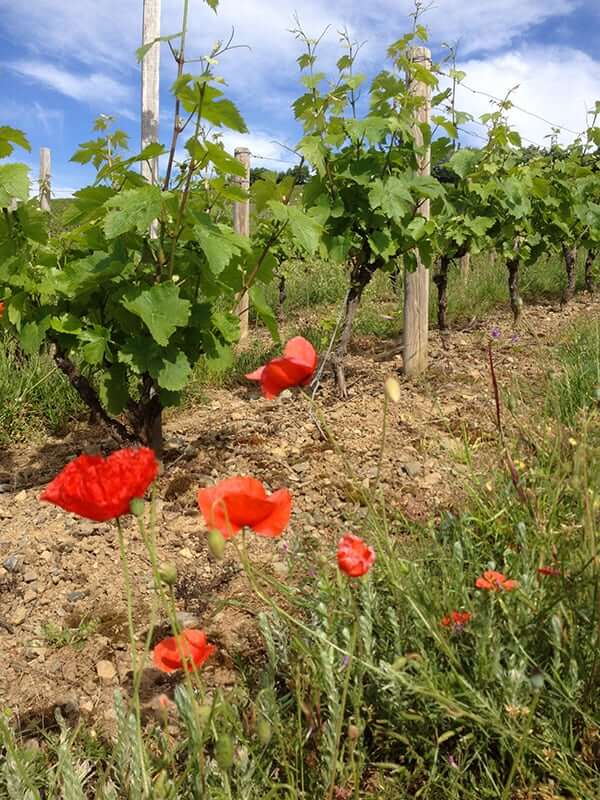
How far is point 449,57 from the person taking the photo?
424 centimetres

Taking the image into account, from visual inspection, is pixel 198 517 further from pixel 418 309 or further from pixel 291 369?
pixel 418 309

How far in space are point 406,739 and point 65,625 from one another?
1.17 metres

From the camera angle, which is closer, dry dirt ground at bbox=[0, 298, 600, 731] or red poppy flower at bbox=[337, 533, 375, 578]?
red poppy flower at bbox=[337, 533, 375, 578]

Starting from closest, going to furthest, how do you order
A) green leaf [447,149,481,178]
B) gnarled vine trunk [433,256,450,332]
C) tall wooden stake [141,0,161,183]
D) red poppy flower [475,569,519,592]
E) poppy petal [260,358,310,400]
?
poppy petal [260,358,310,400]
red poppy flower [475,569,519,592]
tall wooden stake [141,0,161,183]
green leaf [447,149,481,178]
gnarled vine trunk [433,256,450,332]

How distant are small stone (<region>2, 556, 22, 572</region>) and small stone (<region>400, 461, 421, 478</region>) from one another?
153 centimetres

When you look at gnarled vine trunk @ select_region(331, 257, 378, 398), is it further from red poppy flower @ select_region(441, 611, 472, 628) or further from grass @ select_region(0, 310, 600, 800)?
red poppy flower @ select_region(441, 611, 472, 628)

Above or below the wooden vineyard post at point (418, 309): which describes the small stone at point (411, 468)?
below

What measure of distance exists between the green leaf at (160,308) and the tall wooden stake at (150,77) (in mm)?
2319

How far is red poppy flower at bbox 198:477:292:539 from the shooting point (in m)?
0.97

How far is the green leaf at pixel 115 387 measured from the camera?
8.81 ft

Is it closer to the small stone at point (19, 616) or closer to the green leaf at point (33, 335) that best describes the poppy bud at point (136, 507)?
the small stone at point (19, 616)

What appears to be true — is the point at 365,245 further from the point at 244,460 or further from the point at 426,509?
the point at 426,509

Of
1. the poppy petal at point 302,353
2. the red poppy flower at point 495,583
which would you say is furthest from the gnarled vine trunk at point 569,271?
the poppy petal at point 302,353

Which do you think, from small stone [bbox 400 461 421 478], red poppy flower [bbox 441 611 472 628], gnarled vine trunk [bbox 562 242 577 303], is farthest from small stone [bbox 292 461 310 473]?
gnarled vine trunk [bbox 562 242 577 303]
